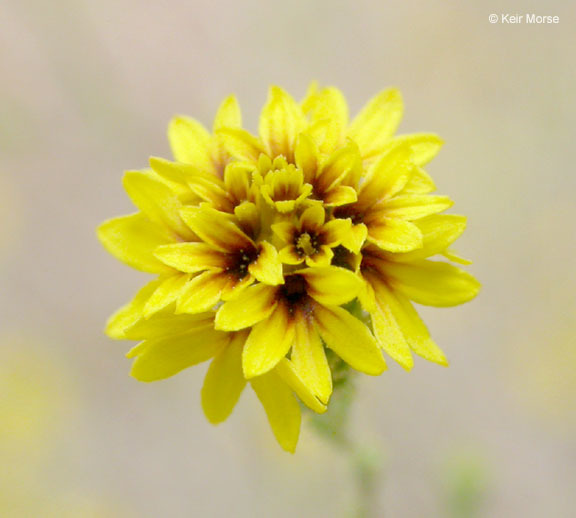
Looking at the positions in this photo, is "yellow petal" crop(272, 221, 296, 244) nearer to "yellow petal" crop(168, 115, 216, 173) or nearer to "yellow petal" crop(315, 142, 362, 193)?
"yellow petal" crop(315, 142, 362, 193)

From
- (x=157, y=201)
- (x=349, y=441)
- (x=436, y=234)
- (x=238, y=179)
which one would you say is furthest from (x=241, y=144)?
(x=349, y=441)

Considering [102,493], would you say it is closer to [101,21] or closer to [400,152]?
[400,152]

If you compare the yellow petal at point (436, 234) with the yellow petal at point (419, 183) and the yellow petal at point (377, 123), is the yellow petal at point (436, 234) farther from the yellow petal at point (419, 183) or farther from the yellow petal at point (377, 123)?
the yellow petal at point (377, 123)

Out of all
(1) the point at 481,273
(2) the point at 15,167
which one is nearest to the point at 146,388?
(2) the point at 15,167

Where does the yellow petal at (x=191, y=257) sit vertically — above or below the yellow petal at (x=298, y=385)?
above

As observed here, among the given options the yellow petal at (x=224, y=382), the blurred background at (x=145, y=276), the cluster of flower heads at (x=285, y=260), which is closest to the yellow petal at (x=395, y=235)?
the cluster of flower heads at (x=285, y=260)

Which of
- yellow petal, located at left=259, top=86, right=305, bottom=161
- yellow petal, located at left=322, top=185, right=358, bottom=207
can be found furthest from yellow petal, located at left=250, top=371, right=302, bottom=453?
yellow petal, located at left=259, top=86, right=305, bottom=161

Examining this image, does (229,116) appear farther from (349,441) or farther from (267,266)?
(349,441)
